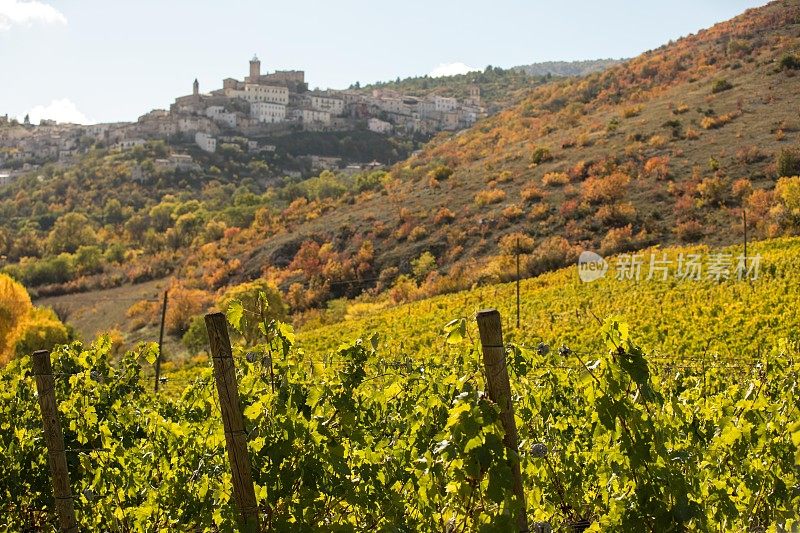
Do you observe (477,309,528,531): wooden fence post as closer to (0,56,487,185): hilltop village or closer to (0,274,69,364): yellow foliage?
(0,274,69,364): yellow foliage

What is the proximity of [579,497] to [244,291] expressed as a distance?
1563 inches

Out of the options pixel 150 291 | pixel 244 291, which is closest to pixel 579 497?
pixel 244 291

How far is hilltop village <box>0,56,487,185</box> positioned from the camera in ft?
493

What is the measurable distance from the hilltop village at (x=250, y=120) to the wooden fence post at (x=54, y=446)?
13920 cm

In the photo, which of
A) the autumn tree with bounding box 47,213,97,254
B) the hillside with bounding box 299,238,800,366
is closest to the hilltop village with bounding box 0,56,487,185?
the autumn tree with bounding box 47,213,97,254

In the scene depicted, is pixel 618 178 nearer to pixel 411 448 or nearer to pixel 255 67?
pixel 411 448

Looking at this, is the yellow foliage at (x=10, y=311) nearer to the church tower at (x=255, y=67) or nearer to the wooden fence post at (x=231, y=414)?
the wooden fence post at (x=231, y=414)

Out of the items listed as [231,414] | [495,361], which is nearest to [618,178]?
[495,361]

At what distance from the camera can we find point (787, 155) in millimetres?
40969

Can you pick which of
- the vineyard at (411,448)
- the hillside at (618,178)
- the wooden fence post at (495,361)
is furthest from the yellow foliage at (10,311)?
the wooden fence post at (495,361)

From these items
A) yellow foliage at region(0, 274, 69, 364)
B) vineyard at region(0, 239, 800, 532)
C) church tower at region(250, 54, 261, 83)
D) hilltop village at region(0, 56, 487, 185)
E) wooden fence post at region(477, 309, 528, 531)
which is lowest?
yellow foliage at region(0, 274, 69, 364)

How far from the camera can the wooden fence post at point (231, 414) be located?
377 centimetres

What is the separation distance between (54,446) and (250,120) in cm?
15736

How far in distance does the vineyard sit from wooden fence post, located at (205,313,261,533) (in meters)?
0.14
